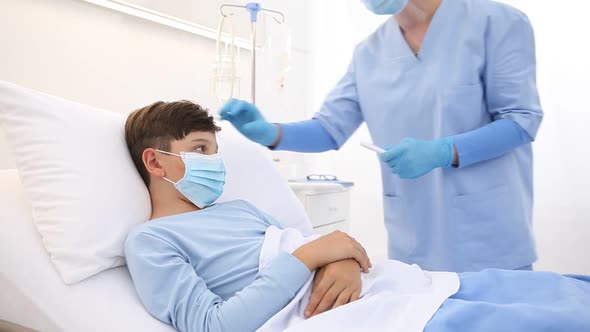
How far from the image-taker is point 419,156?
116 cm

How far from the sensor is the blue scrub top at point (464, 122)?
1.24 metres

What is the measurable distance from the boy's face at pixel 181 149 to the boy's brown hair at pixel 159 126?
0.01 m

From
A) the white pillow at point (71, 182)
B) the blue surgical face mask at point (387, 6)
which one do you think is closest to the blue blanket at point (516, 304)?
the white pillow at point (71, 182)

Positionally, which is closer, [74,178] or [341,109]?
[74,178]

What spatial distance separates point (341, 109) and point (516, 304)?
89 centimetres

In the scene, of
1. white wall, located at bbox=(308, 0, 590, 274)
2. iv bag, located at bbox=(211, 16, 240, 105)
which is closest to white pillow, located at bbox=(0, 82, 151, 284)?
iv bag, located at bbox=(211, 16, 240, 105)

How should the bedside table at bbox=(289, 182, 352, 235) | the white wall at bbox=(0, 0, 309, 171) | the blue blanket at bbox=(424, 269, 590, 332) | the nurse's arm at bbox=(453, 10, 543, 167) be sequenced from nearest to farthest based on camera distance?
the blue blanket at bbox=(424, 269, 590, 332)
the nurse's arm at bbox=(453, 10, 543, 167)
the white wall at bbox=(0, 0, 309, 171)
the bedside table at bbox=(289, 182, 352, 235)

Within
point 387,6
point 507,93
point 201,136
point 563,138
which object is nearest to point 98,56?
point 201,136

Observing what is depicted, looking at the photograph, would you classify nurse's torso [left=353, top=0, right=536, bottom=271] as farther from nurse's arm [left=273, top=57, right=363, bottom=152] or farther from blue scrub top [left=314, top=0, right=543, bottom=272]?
nurse's arm [left=273, top=57, right=363, bottom=152]

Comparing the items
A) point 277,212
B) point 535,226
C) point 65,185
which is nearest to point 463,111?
point 277,212

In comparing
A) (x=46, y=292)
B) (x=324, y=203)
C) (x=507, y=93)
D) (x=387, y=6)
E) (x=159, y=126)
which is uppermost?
(x=387, y=6)

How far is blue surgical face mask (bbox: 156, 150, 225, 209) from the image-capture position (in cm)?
109

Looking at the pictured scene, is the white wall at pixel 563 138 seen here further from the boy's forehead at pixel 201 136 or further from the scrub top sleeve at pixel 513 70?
the boy's forehead at pixel 201 136

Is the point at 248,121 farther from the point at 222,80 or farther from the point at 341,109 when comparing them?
the point at 222,80
